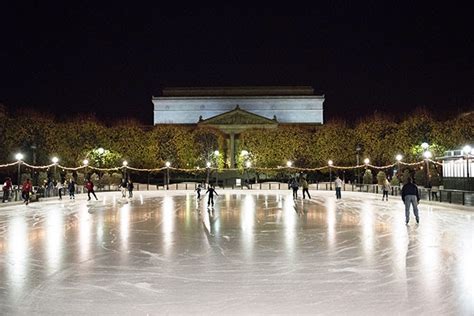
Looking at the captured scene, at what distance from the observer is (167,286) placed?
8.40 meters

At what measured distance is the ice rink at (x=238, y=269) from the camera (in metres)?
7.29

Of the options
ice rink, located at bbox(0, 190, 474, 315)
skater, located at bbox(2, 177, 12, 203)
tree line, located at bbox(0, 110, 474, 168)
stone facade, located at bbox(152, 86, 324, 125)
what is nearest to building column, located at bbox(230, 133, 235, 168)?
tree line, located at bbox(0, 110, 474, 168)

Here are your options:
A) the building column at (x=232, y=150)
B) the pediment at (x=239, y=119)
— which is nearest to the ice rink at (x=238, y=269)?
the building column at (x=232, y=150)

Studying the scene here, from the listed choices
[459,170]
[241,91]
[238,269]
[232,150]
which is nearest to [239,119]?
[232,150]

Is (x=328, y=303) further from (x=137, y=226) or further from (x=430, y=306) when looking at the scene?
(x=137, y=226)

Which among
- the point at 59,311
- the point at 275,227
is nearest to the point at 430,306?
the point at 59,311

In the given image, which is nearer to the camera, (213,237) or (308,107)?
(213,237)

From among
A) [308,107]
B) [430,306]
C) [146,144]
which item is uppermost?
[308,107]

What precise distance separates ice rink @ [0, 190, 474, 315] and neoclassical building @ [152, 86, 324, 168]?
7344cm

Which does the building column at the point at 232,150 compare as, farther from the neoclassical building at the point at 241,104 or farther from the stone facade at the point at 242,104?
the stone facade at the point at 242,104

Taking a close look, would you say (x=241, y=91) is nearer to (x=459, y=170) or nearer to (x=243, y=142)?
(x=243, y=142)

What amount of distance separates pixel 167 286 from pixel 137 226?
30.6 feet

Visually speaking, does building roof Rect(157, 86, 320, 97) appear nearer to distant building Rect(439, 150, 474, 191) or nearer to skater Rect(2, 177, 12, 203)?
distant building Rect(439, 150, 474, 191)

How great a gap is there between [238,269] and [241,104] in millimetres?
81486
